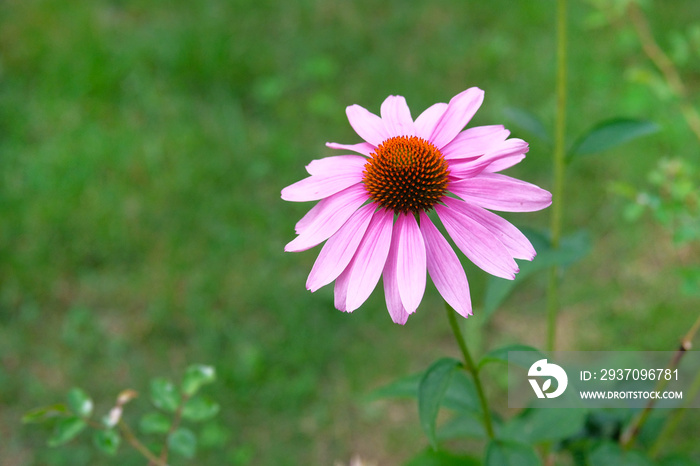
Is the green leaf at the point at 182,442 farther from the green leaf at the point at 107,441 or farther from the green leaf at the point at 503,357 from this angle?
the green leaf at the point at 503,357

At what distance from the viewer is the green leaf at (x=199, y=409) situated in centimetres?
108

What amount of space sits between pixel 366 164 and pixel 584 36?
Answer: 2269 millimetres

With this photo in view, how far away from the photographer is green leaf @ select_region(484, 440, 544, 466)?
3.49 ft

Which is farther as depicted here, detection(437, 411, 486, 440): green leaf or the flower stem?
detection(437, 411, 486, 440): green leaf

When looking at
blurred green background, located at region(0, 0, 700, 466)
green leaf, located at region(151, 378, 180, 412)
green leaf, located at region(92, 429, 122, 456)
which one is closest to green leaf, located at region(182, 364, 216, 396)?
green leaf, located at region(151, 378, 180, 412)

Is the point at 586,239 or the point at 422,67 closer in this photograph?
the point at 586,239

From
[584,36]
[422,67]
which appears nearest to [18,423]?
[422,67]

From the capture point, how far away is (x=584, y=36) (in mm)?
2869

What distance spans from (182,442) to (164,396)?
0.08m

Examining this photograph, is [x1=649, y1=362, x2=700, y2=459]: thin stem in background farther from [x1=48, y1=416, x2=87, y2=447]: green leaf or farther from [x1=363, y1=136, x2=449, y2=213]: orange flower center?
[x1=48, y1=416, x2=87, y2=447]: green leaf

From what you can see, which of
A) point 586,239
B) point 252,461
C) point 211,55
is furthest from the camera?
point 211,55

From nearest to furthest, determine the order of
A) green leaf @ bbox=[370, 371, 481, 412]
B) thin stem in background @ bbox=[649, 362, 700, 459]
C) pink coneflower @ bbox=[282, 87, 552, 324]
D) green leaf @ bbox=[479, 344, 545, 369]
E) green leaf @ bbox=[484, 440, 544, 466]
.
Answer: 1. pink coneflower @ bbox=[282, 87, 552, 324]
2. green leaf @ bbox=[479, 344, 545, 369]
3. green leaf @ bbox=[484, 440, 544, 466]
4. green leaf @ bbox=[370, 371, 481, 412]
5. thin stem in background @ bbox=[649, 362, 700, 459]

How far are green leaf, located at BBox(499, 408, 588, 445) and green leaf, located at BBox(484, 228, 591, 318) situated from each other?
0.21 metres

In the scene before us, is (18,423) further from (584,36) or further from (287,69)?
(584,36)
